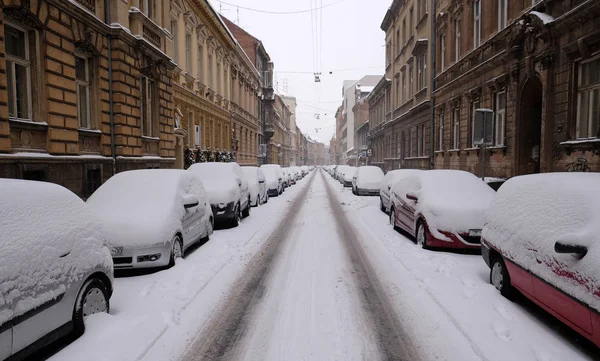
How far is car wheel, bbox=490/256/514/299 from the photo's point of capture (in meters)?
5.15

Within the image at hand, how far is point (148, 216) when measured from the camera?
6.51 m

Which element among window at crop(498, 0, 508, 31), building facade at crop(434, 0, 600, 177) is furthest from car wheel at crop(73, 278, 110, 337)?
window at crop(498, 0, 508, 31)

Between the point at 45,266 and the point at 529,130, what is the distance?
14523 mm

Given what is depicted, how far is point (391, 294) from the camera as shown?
5414 mm

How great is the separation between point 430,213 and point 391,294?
3.11 m

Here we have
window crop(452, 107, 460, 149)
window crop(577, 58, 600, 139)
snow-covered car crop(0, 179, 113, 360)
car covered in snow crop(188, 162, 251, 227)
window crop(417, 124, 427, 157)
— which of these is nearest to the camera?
snow-covered car crop(0, 179, 113, 360)

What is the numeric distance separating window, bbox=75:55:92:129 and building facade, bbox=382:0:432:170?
18297 millimetres

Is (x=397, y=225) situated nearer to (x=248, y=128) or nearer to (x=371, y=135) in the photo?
(x=248, y=128)

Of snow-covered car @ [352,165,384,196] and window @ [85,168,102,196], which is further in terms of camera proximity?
snow-covered car @ [352,165,384,196]

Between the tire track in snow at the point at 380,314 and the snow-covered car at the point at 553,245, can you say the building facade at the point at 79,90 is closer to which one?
the tire track in snow at the point at 380,314

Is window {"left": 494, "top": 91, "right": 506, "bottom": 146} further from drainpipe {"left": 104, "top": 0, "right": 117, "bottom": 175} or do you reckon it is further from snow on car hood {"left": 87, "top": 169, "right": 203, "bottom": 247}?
drainpipe {"left": 104, "top": 0, "right": 117, "bottom": 175}

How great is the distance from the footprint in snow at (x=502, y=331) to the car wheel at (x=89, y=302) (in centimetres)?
430

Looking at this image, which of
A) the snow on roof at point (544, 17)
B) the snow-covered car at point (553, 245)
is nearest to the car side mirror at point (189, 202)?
the snow-covered car at point (553, 245)

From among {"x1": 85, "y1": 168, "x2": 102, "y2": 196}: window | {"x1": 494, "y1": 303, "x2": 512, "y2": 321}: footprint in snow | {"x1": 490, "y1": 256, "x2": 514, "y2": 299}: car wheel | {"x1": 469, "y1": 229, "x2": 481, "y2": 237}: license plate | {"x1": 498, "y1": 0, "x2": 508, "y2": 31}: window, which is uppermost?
{"x1": 498, "y1": 0, "x2": 508, "y2": 31}: window
